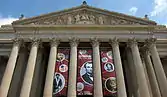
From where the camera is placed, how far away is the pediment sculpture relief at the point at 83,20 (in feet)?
68.9

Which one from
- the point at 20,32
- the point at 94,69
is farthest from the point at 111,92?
the point at 20,32

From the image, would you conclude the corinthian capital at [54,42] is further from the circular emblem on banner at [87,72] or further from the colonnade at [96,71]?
the circular emblem on banner at [87,72]

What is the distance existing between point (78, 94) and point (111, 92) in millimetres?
2519

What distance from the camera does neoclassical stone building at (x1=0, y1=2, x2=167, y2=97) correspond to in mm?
16844

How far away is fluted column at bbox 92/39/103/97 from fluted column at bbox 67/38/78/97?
5.07ft

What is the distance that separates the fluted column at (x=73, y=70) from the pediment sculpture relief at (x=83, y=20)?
2507mm

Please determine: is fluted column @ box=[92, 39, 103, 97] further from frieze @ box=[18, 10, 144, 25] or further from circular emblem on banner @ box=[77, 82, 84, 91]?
frieze @ box=[18, 10, 144, 25]

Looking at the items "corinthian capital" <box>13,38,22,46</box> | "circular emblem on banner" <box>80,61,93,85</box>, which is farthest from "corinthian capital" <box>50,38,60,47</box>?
"circular emblem on banner" <box>80,61,93,85</box>

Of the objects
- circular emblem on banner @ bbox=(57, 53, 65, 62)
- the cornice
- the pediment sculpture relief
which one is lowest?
circular emblem on banner @ bbox=(57, 53, 65, 62)

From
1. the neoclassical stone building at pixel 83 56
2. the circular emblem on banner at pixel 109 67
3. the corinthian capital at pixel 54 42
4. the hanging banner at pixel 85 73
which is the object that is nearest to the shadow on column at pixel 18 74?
the neoclassical stone building at pixel 83 56

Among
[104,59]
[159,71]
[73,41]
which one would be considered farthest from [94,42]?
[159,71]

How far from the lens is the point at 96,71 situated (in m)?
17.4

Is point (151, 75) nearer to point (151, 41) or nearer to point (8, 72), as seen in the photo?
point (151, 41)

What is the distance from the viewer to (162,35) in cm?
2348
